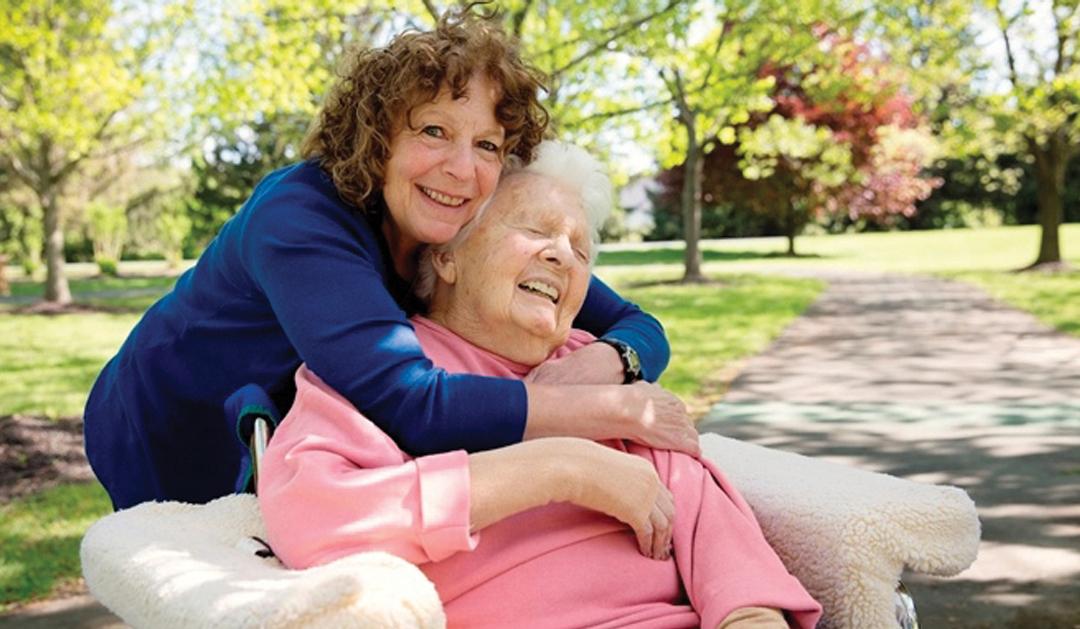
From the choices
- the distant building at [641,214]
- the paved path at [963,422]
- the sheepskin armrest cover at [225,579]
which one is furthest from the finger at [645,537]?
the distant building at [641,214]

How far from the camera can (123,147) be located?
65.3 ft

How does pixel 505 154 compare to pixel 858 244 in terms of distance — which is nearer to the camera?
pixel 505 154

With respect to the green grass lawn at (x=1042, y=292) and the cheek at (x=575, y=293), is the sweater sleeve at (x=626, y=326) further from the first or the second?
the green grass lawn at (x=1042, y=292)

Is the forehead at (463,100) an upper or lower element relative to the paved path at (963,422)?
upper

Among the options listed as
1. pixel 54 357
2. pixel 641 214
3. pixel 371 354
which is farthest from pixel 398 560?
pixel 641 214

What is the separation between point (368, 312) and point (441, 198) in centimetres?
38

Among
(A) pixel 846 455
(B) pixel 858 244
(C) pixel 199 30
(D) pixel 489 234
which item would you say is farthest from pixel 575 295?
(B) pixel 858 244

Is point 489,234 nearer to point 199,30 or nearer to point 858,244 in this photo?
point 199,30

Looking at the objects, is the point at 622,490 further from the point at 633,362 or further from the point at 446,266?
the point at 446,266

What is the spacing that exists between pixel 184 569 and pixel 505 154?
42.1 inches

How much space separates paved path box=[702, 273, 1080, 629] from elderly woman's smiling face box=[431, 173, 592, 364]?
2.39m

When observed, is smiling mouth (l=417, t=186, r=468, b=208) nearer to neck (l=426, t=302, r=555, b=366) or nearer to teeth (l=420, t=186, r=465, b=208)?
teeth (l=420, t=186, r=465, b=208)

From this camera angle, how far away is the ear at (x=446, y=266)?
92.2 inches

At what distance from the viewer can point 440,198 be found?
2.25m
